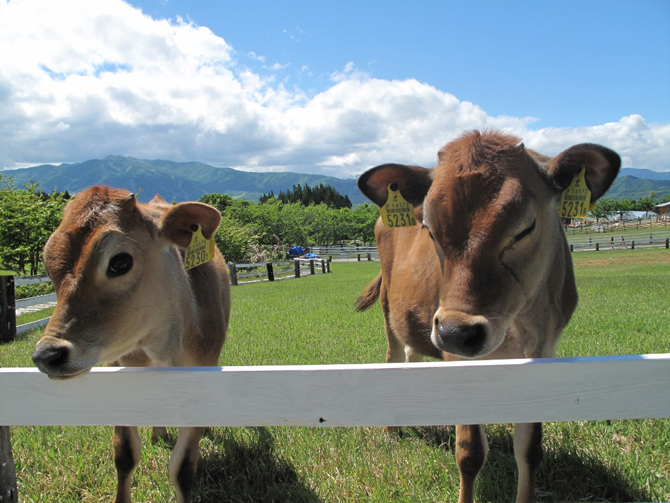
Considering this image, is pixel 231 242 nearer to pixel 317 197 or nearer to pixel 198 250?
pixel 198 250

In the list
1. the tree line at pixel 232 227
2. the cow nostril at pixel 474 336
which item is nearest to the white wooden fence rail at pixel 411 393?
the cow nostril at pixel 474 336

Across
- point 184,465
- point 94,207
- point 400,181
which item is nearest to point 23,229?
point 94,207

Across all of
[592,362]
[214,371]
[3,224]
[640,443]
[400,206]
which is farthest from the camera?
[3,224]

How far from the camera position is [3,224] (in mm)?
13086

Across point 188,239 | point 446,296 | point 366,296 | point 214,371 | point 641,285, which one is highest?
point 188,239

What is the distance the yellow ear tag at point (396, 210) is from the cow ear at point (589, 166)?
38.8 inches

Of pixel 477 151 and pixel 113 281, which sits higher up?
pixel 477 151

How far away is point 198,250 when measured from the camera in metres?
3.09

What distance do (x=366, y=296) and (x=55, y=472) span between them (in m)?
3.65

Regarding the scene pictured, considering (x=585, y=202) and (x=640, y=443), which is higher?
(x=585, y=202)

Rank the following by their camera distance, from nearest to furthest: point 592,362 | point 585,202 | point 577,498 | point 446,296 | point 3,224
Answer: point 592,362 < point 446,296 < point 585,202 < point 577,498 < point 3,224

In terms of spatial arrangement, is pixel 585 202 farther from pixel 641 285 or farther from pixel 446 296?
pixel 641 285

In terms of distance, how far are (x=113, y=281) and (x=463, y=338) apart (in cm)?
203

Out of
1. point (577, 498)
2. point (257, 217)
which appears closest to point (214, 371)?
point (577, 498)
